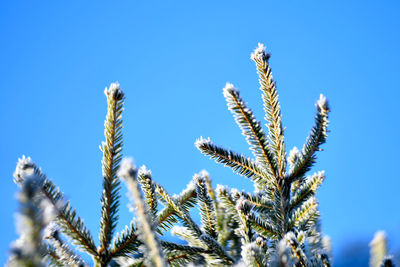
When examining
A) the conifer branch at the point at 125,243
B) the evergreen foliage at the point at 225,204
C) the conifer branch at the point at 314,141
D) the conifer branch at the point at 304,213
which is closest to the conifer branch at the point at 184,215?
the evergreen foliage at the point at 225,204

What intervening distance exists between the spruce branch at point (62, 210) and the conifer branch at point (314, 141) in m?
1.16

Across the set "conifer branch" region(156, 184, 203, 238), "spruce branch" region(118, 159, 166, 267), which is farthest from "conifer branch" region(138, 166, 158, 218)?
"spruce branch" region(118, 159, 166, 267)

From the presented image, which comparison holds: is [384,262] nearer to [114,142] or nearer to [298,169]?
[298,169]

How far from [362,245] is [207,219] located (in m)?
0.87

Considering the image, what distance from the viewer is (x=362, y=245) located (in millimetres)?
2059

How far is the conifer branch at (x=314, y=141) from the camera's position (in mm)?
1873

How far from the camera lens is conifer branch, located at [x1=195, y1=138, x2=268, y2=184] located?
210 cm

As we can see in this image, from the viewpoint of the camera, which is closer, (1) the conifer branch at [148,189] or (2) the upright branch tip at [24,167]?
(2) the upright branch tip at [24,167]

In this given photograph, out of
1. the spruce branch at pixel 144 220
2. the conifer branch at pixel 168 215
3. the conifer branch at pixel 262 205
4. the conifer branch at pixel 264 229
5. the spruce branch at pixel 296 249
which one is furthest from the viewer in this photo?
the conifer branch at pixel 262 205

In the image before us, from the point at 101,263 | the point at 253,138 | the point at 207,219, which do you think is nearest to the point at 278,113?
the point at 253,138

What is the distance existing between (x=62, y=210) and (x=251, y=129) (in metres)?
1.05

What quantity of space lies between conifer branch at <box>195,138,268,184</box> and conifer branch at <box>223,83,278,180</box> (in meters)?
0.06

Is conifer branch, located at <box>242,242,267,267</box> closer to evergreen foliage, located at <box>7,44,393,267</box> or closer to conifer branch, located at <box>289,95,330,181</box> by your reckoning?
evergreen foliage, located at <box>7,44,393,267</box>

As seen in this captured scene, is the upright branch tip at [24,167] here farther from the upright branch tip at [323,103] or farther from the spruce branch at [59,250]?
the upright branch tip at [323,103]
